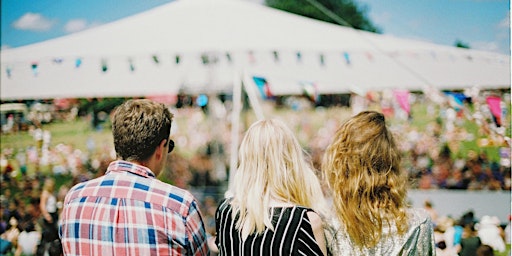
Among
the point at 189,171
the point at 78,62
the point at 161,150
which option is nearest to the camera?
the point at 161,150

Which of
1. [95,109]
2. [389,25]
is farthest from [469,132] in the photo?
[95,109]

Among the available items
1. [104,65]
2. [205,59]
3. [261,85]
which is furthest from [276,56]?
[104,65]

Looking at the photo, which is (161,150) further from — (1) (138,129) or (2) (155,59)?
(2) (155,59)

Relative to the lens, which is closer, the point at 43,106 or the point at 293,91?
the point at 293,91

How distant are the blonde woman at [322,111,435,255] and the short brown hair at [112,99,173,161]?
50 cm

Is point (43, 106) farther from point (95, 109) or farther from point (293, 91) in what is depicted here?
point (293, 91)

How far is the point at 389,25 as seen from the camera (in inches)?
267

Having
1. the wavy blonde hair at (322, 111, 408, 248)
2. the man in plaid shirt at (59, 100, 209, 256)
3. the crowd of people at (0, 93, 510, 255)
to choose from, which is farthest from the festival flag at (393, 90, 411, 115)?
the man in plaid shirt at (59, 100, 209, 256)

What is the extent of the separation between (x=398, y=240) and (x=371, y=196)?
0.14m

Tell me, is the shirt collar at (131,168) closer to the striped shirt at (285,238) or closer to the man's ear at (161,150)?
the man's ear at (161,150)

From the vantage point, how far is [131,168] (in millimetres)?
1560

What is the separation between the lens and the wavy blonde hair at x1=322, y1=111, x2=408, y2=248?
159 cm

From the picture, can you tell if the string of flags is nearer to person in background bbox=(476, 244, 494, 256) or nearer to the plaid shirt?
person in background bbox=(476, 244, 494, 256)

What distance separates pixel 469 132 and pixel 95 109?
9110mm
